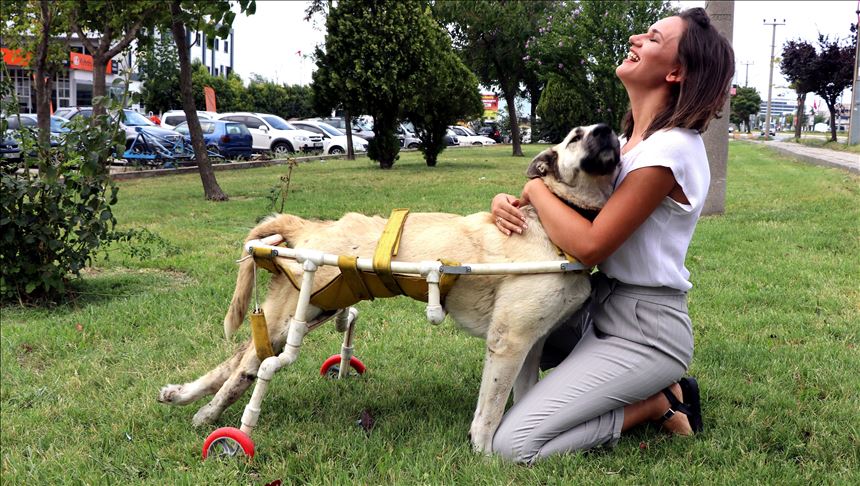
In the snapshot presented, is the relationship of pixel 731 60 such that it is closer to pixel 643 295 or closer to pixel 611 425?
pixel 643 295

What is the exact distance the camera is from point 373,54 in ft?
55.1

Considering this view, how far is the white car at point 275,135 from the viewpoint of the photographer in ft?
83.1

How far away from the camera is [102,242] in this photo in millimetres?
5477

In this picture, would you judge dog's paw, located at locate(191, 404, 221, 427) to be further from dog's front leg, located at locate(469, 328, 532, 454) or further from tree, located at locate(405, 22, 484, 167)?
tree, located at locate(405, 22, 484, 167)

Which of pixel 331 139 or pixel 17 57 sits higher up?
pixel 17 57

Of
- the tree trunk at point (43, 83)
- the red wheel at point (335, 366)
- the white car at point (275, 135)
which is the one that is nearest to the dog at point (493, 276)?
the red wheel at point (335, 366)

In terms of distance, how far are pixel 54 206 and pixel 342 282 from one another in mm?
3351

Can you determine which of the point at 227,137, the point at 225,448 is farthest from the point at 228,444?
the point at 227,137

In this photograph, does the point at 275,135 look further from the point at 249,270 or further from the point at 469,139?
the point at 249,270

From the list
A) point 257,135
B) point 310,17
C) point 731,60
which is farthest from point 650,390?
point 257,135

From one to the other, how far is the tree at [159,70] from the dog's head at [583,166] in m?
4.05

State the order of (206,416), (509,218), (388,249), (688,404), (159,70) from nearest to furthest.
→ (388,249), (509,218), (688,404), (206,416), (159,70)

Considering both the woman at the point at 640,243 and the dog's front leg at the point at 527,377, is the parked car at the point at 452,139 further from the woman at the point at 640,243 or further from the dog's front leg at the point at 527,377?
the woman at the point at 640,243

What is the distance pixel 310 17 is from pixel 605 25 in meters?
10.2
